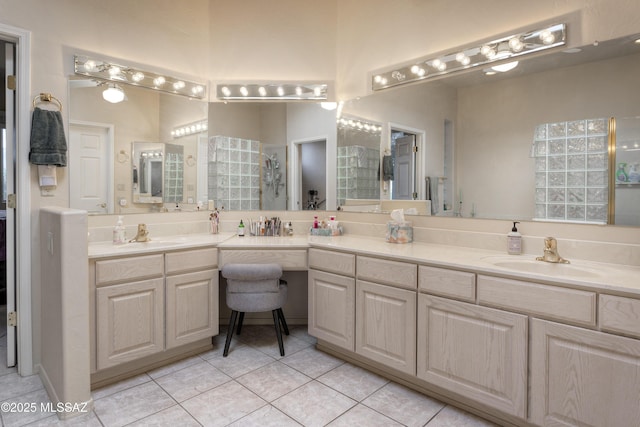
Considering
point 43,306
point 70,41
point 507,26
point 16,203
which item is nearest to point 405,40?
point 507,26

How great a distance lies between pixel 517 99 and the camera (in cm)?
214

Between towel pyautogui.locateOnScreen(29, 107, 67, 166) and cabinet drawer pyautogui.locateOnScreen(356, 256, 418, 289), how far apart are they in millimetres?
2015

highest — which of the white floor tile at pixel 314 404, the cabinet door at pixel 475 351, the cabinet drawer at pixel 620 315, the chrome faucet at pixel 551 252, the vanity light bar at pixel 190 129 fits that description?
the vanity light bar at pixel 190 129

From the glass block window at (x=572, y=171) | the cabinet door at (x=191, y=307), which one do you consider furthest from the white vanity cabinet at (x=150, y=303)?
the glass block window at (x=572, y=171)

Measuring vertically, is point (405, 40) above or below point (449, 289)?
above

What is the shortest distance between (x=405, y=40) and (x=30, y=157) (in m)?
2.65

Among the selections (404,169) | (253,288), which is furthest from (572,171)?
(253,288)

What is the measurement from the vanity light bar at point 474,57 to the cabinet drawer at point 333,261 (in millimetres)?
1379

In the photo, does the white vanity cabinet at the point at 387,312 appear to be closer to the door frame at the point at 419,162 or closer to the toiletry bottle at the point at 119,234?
the door frame at the point at 419,162

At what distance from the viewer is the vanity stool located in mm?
2400

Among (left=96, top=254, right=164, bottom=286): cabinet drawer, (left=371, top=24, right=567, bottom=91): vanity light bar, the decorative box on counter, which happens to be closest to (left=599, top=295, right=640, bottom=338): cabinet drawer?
(left=371, top=24, right=567, bottom=91): vanity light bar

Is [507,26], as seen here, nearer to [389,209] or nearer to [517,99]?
[517,99]

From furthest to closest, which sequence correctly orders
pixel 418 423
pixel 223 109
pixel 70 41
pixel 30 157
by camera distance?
pixel 223 109, pixel 70 41, pixel 30 157, pixel 418 423

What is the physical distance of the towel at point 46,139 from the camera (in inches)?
85.4
